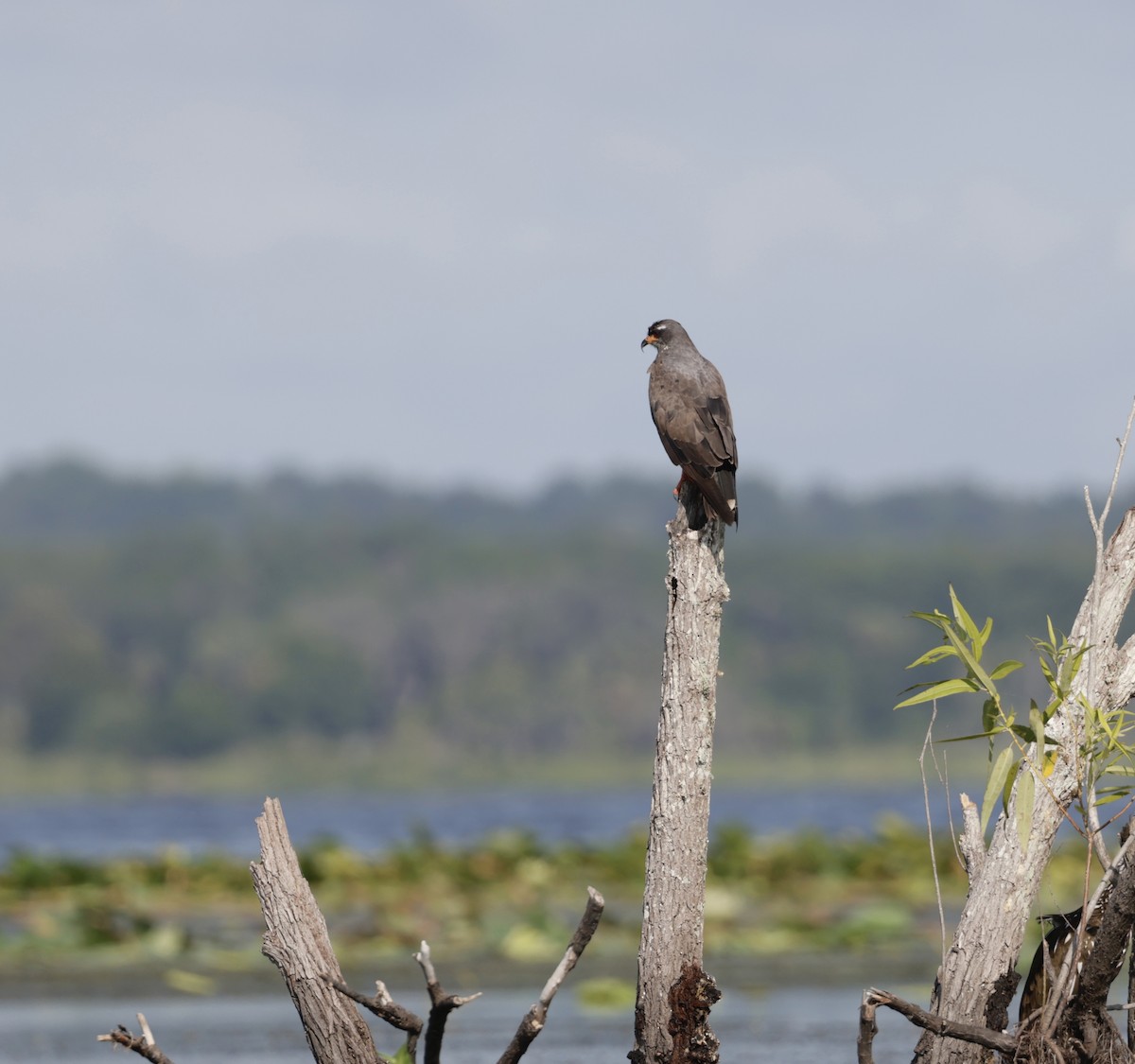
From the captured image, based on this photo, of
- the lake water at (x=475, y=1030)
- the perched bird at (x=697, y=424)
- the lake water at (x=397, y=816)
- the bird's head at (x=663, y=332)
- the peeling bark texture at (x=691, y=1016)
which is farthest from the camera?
the lake water at (x=397, y=816)

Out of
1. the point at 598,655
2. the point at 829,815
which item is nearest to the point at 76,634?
the point at 598,655

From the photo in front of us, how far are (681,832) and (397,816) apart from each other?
51336mm

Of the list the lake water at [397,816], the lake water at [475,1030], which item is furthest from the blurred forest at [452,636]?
the lake water at [475,1030]

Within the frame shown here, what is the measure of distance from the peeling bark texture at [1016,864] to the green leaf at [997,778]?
300 millimetres

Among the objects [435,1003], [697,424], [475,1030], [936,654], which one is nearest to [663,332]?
[697,424]

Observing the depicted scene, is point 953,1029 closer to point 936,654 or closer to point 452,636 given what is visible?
point 936,654

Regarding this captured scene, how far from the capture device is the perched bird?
31.3 ft

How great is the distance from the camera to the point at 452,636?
400ft

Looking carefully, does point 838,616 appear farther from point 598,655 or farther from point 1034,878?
point 1034,878

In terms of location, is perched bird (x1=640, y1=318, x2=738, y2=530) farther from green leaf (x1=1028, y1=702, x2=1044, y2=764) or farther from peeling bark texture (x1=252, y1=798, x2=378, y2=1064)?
Answer: peeling bark texture (x1=252, y1=798, x2=378, y2=1064)

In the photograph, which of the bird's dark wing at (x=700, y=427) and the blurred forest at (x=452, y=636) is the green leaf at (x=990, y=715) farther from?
the blurred forest at (x=452, y=636)

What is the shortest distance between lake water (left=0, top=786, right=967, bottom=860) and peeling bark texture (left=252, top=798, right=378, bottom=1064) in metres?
14.2

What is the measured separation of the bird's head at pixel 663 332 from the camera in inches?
457

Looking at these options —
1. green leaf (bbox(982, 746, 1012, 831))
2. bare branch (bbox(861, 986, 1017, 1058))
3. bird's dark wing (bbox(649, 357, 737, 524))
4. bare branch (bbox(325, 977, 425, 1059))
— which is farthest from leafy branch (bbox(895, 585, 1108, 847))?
bare branch (bbox(325, 977, 425, 1059))
